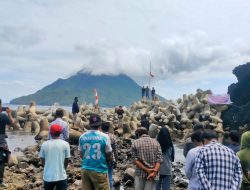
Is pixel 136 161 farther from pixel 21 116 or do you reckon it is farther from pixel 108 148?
pixel 21 116

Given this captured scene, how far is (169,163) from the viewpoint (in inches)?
377

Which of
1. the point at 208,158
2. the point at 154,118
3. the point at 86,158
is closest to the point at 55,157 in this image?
the point at 86,158

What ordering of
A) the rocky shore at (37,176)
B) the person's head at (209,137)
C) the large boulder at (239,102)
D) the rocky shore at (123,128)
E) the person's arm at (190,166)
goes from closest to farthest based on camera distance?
the person's head at (209,137) → the person's arm at (190,166) → the rocky shore at (37,176) → the rocky shore at (123,128) → the large boulder at (239,102)

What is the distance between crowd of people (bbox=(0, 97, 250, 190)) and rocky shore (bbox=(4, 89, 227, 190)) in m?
4.40

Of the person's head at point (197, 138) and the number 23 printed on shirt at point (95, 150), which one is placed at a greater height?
the person's head at point (197, 138)

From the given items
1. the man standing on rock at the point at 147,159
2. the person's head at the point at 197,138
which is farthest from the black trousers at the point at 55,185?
the person's head at the point at 197,138

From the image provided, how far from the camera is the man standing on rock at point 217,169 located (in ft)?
19.1

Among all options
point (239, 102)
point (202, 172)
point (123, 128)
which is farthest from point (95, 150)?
point (239, 102)

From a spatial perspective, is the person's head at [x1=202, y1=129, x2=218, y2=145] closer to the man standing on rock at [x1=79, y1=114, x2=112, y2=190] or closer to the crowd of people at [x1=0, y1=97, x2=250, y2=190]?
the crowd of people at [x1=0, y1=97, x2=250, y2=190]

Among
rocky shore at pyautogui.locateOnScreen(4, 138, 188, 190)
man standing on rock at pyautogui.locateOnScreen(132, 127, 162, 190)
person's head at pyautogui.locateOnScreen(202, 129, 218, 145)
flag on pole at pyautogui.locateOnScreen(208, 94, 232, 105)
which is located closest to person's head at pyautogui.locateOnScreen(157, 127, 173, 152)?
man standing on rock at pyautogui.locateOnScreen(132, 127, 162, 190)

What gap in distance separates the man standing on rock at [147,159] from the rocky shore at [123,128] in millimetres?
4617

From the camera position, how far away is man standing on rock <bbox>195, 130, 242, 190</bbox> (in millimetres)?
5824

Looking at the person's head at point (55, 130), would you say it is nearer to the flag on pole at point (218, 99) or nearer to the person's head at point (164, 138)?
the person's head at point (164, 138)

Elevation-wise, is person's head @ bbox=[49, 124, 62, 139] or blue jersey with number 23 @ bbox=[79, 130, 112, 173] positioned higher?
person's head @ bbox=[49, 124, 62, 139]
